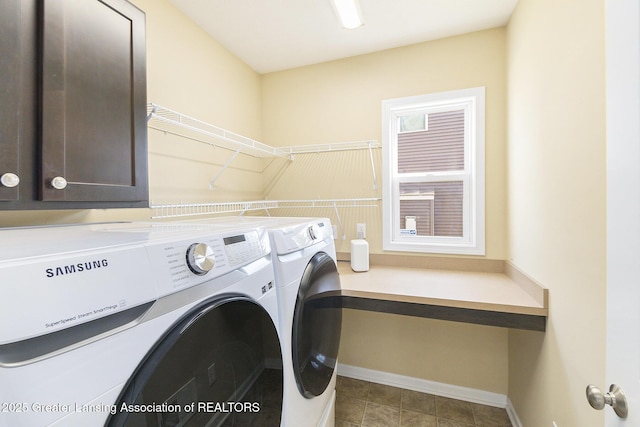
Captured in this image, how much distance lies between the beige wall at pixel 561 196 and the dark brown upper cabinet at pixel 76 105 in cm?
160

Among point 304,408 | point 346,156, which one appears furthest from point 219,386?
point 346,156

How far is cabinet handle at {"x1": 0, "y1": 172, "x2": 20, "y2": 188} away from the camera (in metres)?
0.72

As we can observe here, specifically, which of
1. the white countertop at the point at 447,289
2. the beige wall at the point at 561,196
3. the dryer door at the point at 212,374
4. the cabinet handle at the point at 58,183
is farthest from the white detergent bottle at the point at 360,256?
the cabinet handle at the point at 58,183

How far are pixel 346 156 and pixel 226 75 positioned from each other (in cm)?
109

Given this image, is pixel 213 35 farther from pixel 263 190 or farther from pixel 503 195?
pixel 503 195

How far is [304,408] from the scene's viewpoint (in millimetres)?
1056

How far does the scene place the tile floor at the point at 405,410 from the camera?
68.2 inches

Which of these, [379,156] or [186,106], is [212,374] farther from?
[379,156]

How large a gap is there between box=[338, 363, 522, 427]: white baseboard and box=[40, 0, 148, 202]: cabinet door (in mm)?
1963

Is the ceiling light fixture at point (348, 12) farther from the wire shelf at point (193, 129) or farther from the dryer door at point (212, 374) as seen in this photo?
the dryer door at point (212, 374)

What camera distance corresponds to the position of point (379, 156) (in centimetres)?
217

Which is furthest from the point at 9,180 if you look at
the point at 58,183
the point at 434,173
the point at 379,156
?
the point at 434,173

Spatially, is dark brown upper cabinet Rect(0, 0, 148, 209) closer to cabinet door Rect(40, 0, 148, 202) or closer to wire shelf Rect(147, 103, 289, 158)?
cabinet door Rect(40, 0, 148, 202)

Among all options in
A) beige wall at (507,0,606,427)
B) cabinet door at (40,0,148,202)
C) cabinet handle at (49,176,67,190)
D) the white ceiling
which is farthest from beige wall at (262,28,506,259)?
cabinet handle at (49,176,67,190)
